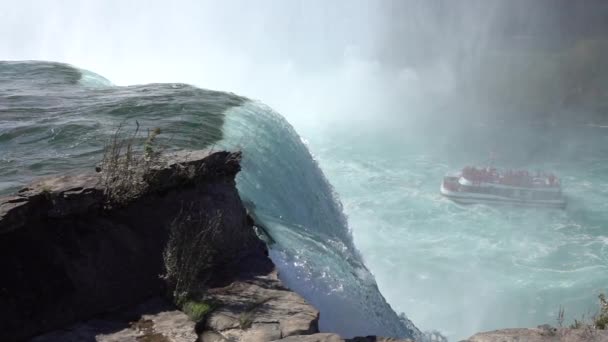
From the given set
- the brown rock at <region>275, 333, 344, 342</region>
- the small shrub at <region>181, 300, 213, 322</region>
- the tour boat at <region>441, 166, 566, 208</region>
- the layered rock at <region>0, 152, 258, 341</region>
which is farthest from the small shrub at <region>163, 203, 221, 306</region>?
the tour boat at <region>441, 166, 566, 208</region>

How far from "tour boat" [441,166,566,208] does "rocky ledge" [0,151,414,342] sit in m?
19.0

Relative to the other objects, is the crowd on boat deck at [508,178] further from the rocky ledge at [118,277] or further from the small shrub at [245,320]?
the small shrub at [245,320]

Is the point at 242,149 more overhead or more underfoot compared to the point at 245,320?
more overhead

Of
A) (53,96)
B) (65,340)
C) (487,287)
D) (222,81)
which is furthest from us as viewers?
(222,81)

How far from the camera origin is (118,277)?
14.3 ft

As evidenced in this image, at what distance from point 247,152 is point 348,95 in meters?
29.2

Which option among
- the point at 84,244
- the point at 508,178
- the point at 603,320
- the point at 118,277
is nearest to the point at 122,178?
the point at 84,244

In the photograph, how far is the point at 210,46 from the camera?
116ft

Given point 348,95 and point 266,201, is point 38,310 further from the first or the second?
point 348,95

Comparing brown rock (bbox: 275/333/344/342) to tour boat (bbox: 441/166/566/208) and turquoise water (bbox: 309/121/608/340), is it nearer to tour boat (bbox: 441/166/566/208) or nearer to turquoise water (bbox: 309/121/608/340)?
turquoise water (bbox: 309/121/608/340)

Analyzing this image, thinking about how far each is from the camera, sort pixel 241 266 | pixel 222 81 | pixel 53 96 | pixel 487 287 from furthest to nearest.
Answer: pixel 222 81
pixel 487 287
pixel 53 96
pixel 241 266

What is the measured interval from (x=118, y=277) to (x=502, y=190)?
20608mm

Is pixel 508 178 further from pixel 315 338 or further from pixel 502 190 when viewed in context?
pixel 315 338

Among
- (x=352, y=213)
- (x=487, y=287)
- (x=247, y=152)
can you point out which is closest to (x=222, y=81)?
(x=352, y=213)
